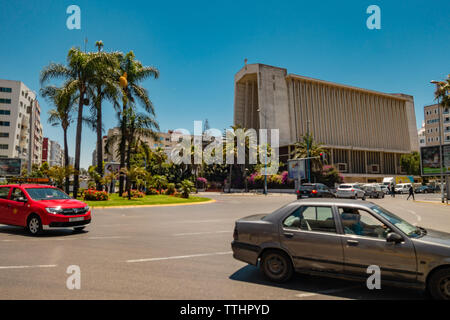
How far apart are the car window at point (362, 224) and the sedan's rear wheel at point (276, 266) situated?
3.49 feet

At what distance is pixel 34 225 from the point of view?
934 cm

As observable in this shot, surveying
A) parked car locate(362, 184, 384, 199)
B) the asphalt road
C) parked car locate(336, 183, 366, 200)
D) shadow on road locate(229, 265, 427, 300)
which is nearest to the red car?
the asphalt road

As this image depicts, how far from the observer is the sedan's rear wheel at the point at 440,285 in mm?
3971

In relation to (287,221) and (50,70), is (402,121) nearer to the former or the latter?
(50,70)

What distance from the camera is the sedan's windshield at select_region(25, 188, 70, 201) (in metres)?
9.80

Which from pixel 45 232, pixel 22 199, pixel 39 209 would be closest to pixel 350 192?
pixel 45 232

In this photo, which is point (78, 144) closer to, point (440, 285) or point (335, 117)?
point (440, 285)

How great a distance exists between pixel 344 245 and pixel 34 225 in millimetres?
8983

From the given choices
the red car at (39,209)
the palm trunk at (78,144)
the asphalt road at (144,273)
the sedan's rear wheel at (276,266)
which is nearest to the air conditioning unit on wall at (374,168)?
the palm trunk at (78,144)

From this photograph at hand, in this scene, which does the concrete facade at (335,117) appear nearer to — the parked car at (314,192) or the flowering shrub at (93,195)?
the parked car at (314,192)

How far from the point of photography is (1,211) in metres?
10.1

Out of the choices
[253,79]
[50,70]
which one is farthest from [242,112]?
[50,70]

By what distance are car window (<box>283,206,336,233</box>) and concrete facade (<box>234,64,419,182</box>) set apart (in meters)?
69.3

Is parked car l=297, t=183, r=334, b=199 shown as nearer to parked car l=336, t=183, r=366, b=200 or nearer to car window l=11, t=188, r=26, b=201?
parked car l=336, t=183, r=366, b=200
